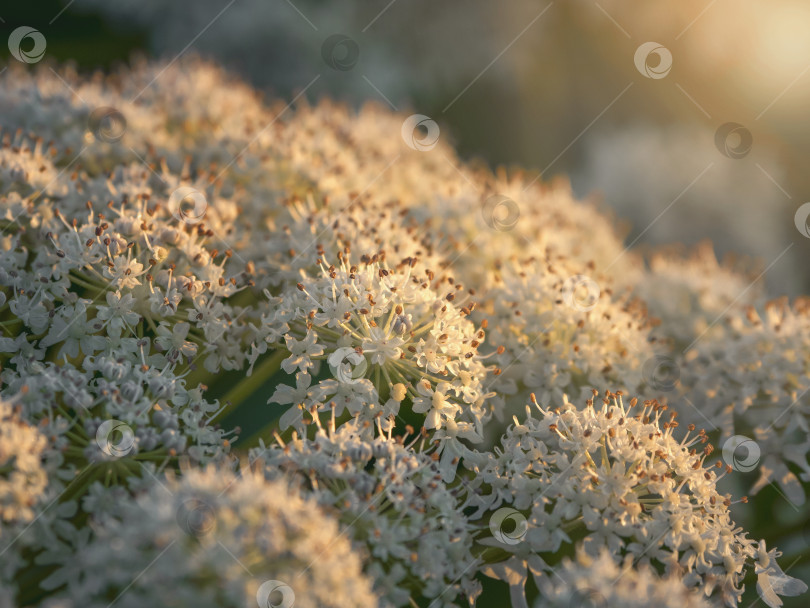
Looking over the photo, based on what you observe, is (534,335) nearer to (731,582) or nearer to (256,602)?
(731,582)

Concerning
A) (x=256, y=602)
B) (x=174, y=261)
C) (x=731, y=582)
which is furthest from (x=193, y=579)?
(x=731, y=582)
